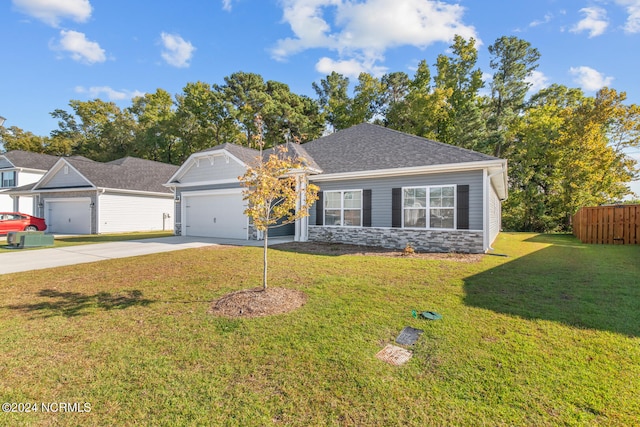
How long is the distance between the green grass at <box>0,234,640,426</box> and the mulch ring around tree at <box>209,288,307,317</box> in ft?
0.77

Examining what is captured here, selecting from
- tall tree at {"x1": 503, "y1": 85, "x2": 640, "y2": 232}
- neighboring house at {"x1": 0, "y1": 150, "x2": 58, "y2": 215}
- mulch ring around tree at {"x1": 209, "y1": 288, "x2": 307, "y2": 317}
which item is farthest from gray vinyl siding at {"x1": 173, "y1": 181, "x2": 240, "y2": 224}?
→ tall tree at {"x1": 503, "y1": 85, "x2": 640, "y2": 232}

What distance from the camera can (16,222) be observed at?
52.9 feet

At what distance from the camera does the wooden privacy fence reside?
12.7 metres

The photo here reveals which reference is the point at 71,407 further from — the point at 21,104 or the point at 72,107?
the point at 72,107

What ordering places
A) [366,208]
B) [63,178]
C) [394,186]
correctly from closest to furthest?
1. [394,186]
2. [366,208]
3. [63,178]

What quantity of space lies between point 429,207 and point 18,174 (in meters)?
32.3

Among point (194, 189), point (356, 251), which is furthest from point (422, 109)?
point (194, 189)

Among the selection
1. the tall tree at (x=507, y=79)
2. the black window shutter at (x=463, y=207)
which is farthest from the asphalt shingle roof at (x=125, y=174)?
the tall tree at (x=507, y=79)

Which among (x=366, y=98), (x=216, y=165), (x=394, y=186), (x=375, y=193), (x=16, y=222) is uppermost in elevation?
(x=366, y=98)

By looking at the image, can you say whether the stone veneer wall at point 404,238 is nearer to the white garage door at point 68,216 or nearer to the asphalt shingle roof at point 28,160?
the white garage door at point 68,216

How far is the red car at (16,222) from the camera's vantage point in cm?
1576

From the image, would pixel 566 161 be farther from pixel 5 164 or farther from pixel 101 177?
pixel 5 164

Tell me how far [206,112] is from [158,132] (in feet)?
21.5

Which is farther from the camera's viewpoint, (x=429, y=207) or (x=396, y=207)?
(x=396, y=207)
